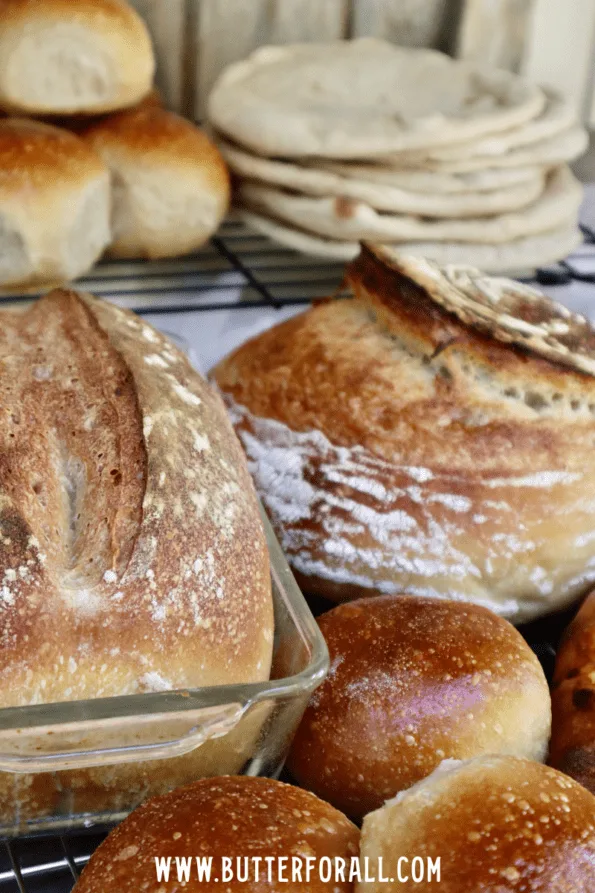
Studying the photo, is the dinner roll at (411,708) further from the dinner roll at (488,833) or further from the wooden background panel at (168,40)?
the wooden background panel at (168,40)

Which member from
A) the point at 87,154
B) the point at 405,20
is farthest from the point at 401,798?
the point at 405,20

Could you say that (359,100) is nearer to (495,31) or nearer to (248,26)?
(248,26)

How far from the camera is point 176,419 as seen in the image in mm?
856

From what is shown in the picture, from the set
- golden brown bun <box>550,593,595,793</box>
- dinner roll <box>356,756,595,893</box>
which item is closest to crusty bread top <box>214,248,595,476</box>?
golden brown bun <box>550,593,595,793</box>

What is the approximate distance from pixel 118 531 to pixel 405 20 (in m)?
1.67

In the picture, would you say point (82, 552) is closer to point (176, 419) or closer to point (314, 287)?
point (176, 419)

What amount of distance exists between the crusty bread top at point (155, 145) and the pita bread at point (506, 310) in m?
0.59

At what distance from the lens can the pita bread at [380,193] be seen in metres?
1.54

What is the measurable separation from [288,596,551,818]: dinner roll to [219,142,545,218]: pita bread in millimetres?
858

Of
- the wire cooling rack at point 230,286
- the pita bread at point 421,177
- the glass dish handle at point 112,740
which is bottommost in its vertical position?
the wire cooling rack at point 230,286

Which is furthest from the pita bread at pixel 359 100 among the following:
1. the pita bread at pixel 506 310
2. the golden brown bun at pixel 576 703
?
the golden brown bun at pixel 576 703

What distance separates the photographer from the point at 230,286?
175 centimetres

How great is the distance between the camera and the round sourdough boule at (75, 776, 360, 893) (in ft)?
2.06

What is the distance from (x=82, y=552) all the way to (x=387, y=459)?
379 mm
